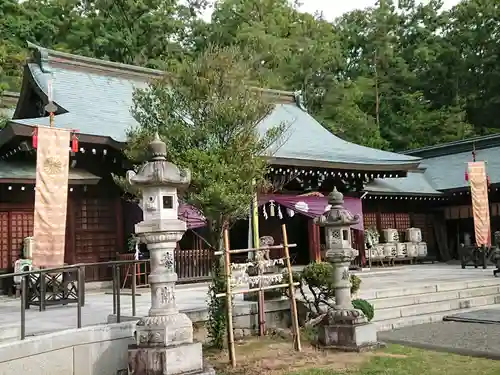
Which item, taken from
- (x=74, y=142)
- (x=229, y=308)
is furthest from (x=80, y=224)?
(x=229, y=308)

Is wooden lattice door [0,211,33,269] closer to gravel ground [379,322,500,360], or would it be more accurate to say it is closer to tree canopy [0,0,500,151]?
gravel ground [379,322,500,360]

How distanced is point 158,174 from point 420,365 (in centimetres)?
384

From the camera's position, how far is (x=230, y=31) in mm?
34219

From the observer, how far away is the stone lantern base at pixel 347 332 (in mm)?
7831

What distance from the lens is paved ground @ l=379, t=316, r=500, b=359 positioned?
7.70 m

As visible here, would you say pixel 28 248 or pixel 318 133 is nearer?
pixel 28 248

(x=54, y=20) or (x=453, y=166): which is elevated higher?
(x=54, y=20)

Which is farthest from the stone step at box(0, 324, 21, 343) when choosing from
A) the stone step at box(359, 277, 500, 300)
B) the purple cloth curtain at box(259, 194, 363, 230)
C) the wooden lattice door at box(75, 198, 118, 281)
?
the purple cloth curtain at box(259, 194, 363, 230)

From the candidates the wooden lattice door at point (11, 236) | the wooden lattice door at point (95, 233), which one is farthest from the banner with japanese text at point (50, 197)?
the wooden lattice door at point (11, 236)

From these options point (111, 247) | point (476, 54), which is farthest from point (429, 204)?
point (476, 54)

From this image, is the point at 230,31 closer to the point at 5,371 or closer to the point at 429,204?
the point at 429,204

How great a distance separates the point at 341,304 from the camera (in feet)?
26.8

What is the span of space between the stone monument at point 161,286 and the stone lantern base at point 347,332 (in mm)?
2355

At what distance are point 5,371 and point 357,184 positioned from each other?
14207mm
